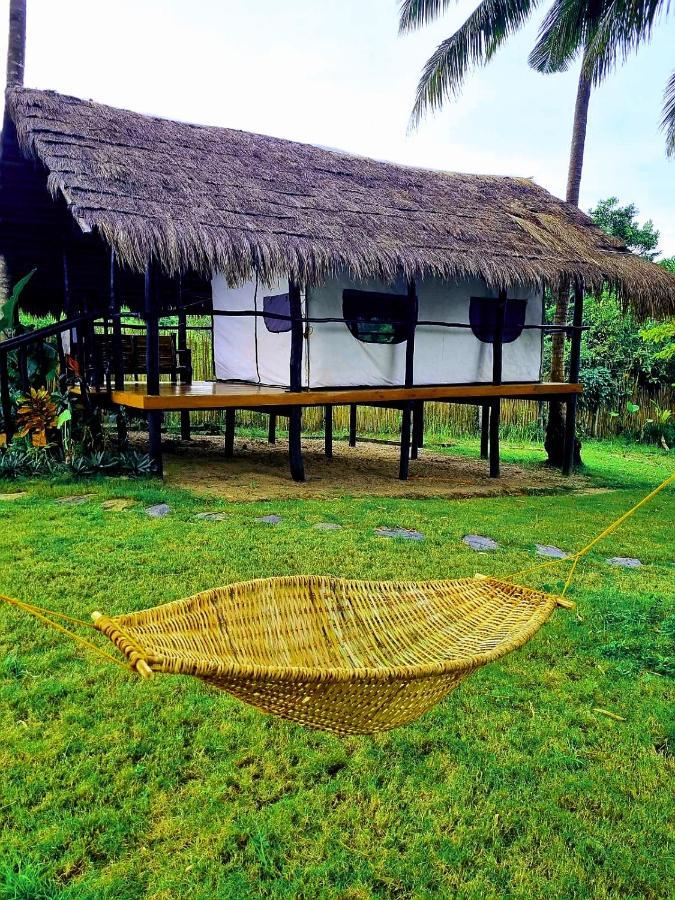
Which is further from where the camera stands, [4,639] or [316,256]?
[316,256]

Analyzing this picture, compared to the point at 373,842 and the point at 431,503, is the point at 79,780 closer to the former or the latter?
the point at 373,842

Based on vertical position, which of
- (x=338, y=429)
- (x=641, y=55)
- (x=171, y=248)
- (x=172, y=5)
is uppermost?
(x=172, y=5)

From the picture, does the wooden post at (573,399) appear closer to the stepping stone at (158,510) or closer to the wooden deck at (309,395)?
the wooden deck at (309,395)

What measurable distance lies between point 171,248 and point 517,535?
379 centimetres

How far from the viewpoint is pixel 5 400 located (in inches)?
242

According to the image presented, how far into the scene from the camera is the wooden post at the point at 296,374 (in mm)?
6980

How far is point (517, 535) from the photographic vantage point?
509 centimetres

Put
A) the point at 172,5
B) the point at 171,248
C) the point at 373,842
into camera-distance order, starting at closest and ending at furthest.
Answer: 1. the point at 373,842
2. the point at 171,248
3. the point at 172,5

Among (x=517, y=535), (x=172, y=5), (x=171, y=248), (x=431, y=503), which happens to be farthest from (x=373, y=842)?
(x=172, y=5)

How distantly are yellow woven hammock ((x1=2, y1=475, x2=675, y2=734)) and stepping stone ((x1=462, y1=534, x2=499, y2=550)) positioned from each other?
190cm

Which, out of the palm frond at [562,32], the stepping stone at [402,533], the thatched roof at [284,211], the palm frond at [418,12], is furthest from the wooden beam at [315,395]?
the palm frond at [418,12]

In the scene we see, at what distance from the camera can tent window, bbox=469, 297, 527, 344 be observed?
859 cm

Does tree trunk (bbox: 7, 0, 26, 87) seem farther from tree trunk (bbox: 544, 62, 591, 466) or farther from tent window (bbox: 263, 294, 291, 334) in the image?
tree trunk (bbox: 544, 62, 591, 466)

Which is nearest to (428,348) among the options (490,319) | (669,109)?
(490,319)
